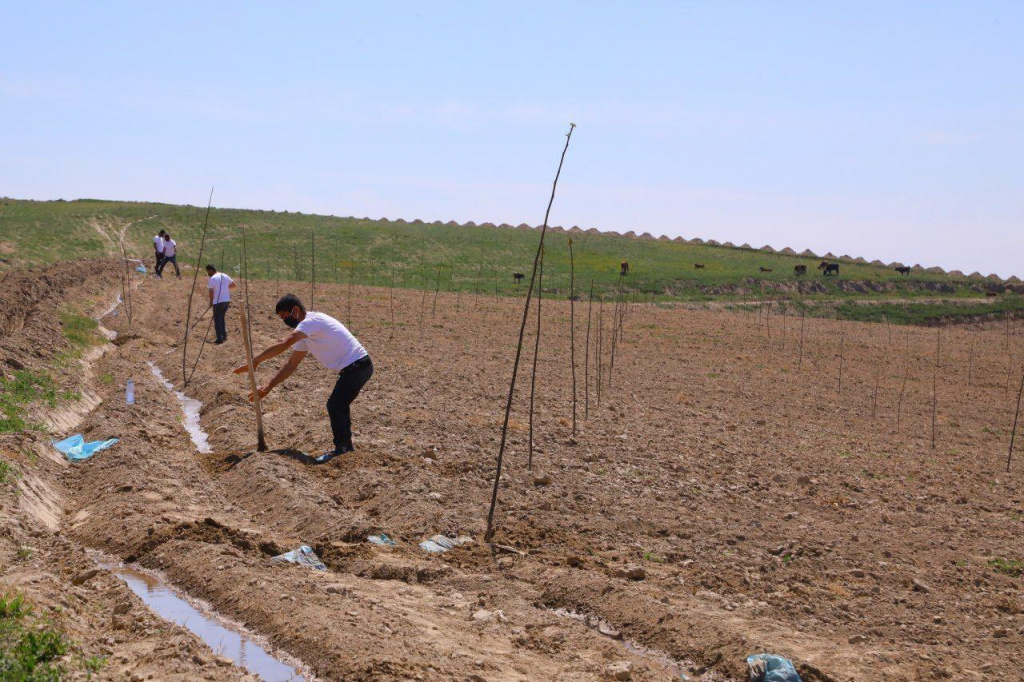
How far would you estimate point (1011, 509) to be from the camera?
880cm

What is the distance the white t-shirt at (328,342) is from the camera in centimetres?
852

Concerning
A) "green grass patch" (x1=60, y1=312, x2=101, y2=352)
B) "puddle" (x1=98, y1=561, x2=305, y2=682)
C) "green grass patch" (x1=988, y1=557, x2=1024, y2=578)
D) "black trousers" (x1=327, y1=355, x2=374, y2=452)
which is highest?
"black trousers" (x1=327, y1=355, x2=374, y2=452)

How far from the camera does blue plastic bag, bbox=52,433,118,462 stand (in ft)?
28.8

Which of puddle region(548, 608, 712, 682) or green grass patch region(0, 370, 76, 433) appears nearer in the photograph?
puddle region(548, 608, 712, 682)

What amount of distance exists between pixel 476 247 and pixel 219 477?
1880 inches

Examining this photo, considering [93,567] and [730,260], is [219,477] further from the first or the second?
[730,260]

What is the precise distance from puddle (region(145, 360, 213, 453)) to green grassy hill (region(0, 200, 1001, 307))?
2605 centimetres

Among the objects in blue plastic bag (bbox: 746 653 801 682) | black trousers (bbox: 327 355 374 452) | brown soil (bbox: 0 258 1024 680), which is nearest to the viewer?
blue plastic bag (bbox: 746 653 801 682)

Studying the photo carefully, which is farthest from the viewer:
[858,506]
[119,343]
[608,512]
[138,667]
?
[119,343]

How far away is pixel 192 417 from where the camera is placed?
11492 millimetres

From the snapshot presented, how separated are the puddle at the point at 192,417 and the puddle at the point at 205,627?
11.9ft

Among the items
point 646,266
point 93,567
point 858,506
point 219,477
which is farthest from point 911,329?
point 93,567

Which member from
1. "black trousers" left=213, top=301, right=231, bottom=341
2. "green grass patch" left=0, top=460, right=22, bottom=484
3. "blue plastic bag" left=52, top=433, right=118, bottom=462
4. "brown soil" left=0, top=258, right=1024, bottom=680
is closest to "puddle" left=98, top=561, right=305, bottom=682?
"brown soil" left=0, top=258, right=1024, bottom=680

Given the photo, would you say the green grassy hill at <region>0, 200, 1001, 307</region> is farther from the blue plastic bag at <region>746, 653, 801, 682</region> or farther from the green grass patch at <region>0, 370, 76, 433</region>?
the blue plastic bag at <region>746, 653, 801, 682</region>
